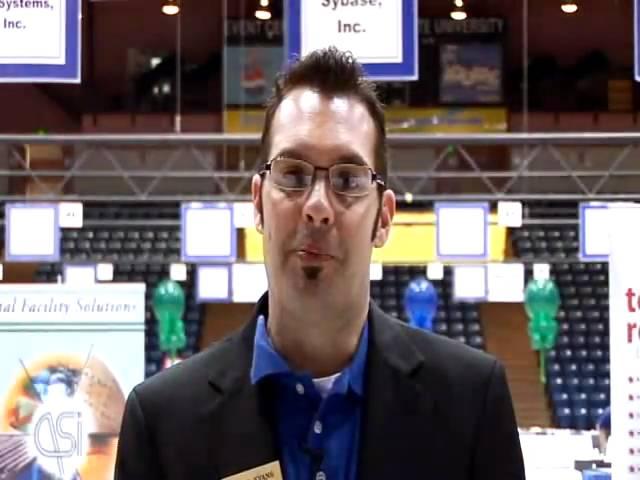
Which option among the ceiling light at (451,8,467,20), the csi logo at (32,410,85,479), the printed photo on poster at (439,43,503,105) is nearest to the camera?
the csi logo at (32,410,85,479)

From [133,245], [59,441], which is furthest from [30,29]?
[133,245]

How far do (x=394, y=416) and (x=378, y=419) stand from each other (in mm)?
21

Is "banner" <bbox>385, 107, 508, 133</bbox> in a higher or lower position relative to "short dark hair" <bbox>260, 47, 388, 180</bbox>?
higher

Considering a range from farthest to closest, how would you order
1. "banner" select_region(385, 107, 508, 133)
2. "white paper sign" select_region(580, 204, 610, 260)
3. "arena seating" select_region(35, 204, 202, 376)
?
"banner" select_region(385, 107, 508, 133), "arena seating" select_region(35, 204, 202, 376), "white paper sign" select_region(580, 204, 610, 260)

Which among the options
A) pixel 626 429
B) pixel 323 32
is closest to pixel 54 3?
pixel 323 32

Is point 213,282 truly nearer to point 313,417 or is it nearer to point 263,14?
point 263,14

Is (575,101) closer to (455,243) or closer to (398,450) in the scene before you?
(455,243)

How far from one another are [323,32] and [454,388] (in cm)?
482

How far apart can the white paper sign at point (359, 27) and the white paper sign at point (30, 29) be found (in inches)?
50.4

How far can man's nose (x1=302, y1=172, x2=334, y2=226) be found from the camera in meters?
1.40

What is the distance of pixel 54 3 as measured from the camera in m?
6.32

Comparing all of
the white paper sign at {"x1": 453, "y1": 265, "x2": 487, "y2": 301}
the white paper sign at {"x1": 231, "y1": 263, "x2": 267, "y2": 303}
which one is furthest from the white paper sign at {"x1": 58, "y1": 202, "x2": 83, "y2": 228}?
the white paper sign at {"x1": 453, "y1": 265, "x2": 487, "y2": 301}

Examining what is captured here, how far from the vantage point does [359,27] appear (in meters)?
6.20

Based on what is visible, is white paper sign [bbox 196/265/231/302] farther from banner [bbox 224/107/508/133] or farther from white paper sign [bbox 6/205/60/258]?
banner [bbox 224/107/508/133]
